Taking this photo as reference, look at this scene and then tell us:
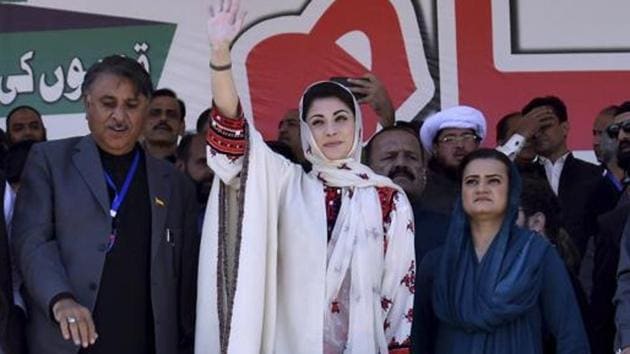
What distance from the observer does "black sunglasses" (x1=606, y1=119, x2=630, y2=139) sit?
7.05 metres

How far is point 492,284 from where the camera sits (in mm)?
5043

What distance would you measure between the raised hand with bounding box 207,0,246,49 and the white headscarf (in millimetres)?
421

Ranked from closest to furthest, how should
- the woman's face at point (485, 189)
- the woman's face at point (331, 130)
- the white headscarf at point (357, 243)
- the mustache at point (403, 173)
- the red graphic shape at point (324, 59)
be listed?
the white headscarf at point (357, 243) < the woman's face at point (331, 130) < the woman's face at point (485, 189) < the mustache at point (403, 173) < the red graphic shape at point (324, 59)

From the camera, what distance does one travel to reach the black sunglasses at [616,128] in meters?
7.05

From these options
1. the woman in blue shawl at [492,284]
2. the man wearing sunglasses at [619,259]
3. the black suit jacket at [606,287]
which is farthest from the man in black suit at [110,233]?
the black suit jacket at [606,287]

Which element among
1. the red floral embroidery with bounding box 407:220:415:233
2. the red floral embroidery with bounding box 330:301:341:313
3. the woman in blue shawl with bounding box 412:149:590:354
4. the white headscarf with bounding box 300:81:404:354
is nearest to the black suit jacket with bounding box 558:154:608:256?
the woman in blue shawl with bounding box 412:149:590:354

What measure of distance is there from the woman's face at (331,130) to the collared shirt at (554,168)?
2.70 meters

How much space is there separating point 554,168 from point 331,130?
2.84 meters

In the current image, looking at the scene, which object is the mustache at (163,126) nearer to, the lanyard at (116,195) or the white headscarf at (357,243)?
the lanyard at (116,195)

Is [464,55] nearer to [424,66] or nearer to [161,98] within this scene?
[424,66]

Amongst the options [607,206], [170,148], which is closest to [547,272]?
[607,206]

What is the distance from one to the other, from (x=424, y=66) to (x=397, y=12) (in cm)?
33

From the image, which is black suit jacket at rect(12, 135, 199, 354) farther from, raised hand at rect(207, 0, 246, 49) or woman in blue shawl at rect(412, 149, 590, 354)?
woman in blue shawl at rect(412, 149, 590, 354)

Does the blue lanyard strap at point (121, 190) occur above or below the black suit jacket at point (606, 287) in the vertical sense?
above
